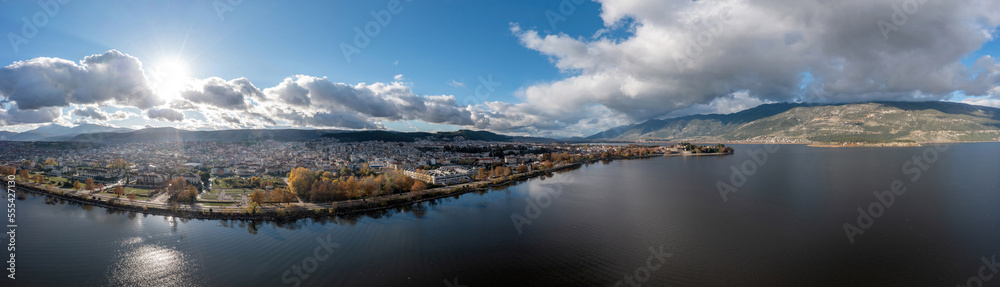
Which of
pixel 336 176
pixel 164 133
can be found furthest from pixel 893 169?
pixel 164 133

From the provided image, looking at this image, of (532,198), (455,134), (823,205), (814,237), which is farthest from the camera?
(455,134)

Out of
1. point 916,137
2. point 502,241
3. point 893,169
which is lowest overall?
point 502,241

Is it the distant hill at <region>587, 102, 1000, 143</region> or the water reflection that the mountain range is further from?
the water reflection

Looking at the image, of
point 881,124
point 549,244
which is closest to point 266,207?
point 549,244

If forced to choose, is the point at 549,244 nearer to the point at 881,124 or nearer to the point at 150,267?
the point at 150,267

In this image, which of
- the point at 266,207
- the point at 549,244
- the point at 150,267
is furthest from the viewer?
the point at 266,207

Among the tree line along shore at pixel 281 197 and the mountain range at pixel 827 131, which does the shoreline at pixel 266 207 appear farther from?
the mountain range at pixel 827 131

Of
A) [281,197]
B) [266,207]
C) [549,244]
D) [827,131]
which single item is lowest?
[549,244]

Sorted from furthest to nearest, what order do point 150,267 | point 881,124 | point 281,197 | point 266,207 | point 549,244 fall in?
point 881,124 → point 281,197 → point 266,207 → point 549,244 → point 150,267

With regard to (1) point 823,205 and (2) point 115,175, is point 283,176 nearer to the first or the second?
(2) point 115,175
